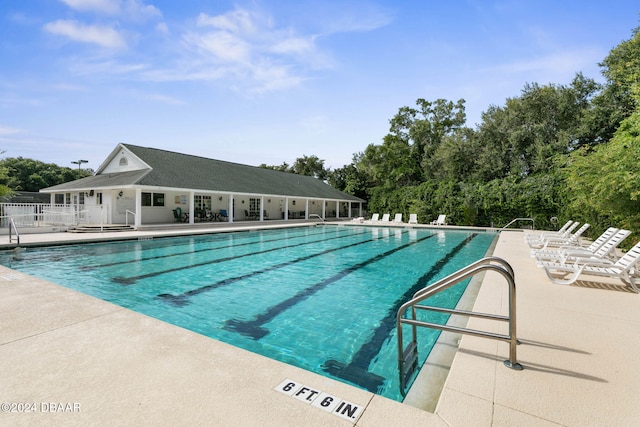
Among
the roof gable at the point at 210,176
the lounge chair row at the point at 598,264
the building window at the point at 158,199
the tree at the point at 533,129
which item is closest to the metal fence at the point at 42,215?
the building window at the point at 158,199

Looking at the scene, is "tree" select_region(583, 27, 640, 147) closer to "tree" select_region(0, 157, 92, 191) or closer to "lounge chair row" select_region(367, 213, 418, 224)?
"lounge chair row" select_region(367, 213, 418, 224)

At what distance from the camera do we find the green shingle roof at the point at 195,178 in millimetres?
18531

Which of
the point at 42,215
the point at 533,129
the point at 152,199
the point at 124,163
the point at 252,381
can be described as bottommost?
the point at 252,381

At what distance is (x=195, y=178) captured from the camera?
2078 cm

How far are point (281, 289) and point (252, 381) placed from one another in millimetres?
4171

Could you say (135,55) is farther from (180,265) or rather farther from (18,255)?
(180,265)

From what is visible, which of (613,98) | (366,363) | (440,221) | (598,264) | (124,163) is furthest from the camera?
(440,221)

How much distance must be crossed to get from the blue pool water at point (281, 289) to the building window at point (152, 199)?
7.65 m

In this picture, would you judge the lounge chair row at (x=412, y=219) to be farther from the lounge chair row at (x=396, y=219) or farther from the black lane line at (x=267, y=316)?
the black lane line at (x=267, y=316)

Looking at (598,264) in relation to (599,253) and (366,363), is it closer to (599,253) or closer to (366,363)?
(599,253)

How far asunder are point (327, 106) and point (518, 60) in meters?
10.4

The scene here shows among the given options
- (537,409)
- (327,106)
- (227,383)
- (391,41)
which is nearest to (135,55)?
(327,106)

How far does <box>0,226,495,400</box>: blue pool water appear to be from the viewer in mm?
4094

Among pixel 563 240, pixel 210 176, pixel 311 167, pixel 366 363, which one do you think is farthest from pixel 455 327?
pixel 311 167
